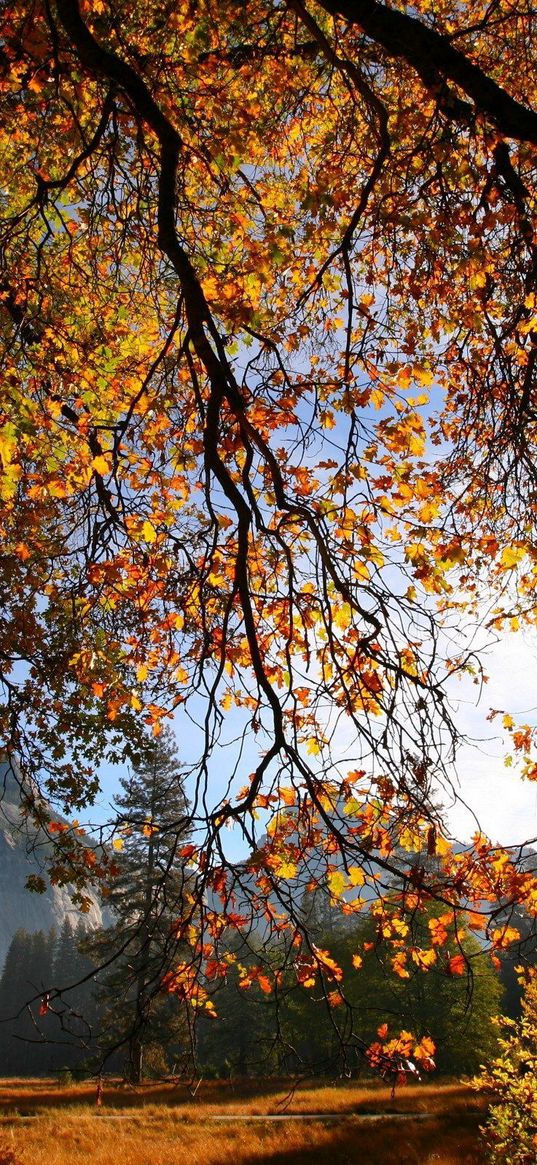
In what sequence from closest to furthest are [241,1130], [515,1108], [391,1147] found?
[515,1108]
[391,1147]
[241,1130]

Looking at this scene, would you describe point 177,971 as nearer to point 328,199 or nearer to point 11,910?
point 328,199

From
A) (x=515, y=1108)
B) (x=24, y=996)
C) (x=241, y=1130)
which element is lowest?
(x=24, y=996)

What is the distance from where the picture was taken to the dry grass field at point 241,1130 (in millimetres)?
15578

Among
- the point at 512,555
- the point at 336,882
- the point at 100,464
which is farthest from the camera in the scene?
the point at 512,555

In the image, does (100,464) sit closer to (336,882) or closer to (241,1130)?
(336,882)

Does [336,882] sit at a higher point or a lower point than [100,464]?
lower

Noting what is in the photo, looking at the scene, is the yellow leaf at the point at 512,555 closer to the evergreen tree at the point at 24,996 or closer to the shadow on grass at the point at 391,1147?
the shadow on grass at the point at 391,1147

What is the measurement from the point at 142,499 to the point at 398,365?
251 centimetres

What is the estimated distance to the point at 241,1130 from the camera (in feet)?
59.5

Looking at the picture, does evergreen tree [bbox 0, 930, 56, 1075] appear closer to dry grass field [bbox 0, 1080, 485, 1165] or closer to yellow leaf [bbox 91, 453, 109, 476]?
dry grass field [bbox 0, 1080, 485, 1165]

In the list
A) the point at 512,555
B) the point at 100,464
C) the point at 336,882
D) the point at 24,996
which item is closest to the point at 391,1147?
the point at 512,555

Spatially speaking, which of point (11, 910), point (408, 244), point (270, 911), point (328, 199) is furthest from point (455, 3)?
point (11, 910)

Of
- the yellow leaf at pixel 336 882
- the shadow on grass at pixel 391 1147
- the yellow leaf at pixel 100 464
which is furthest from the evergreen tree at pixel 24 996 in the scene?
the yellow leaf at pixel 100 464

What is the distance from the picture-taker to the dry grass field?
15578 mm
